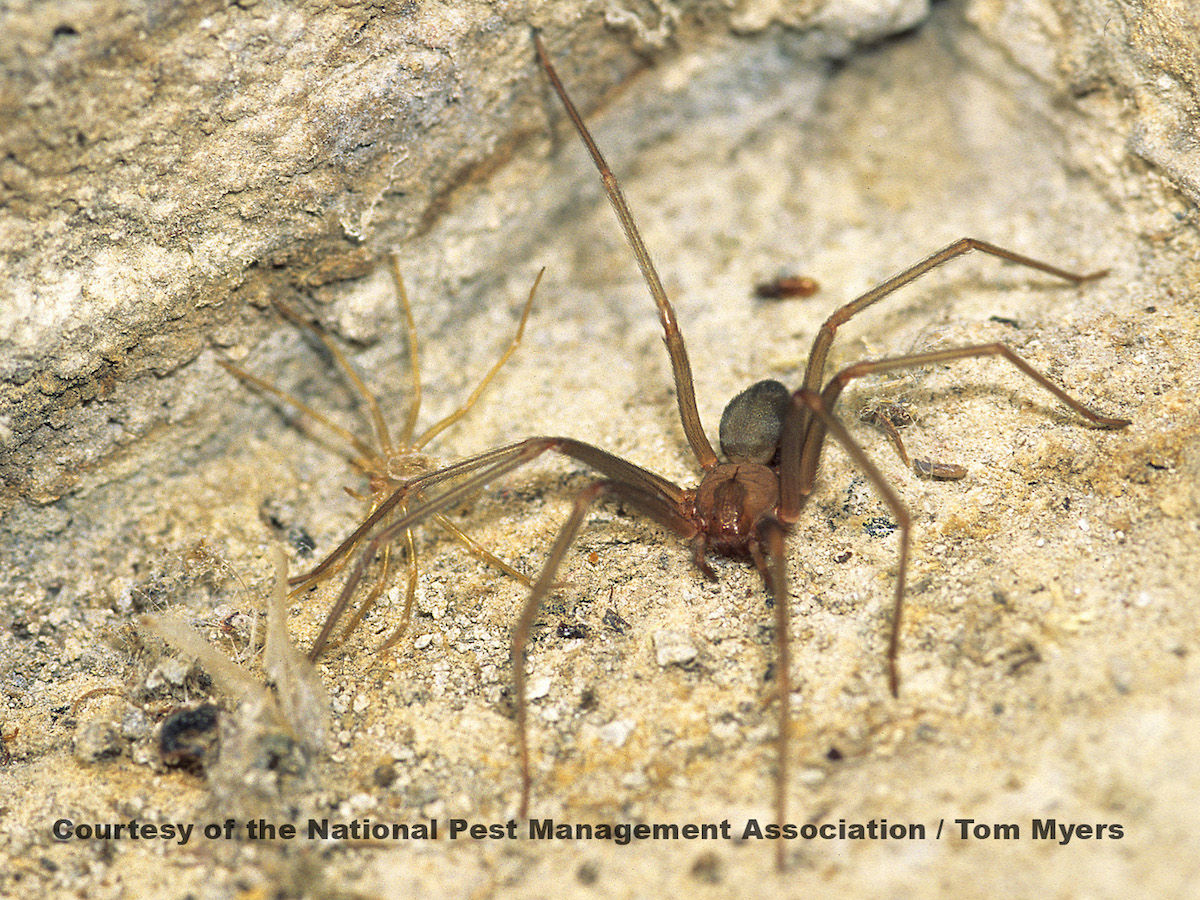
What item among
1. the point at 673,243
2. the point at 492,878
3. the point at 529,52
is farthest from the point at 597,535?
the point at 529,52

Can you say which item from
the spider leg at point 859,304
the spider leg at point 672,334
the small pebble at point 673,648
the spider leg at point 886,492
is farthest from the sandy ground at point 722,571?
the spider leg at point 859,304

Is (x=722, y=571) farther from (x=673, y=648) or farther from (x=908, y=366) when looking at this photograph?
(x=908, y=366)

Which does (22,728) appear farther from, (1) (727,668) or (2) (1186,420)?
(2) (1186,420)

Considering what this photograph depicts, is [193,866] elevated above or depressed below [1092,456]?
below

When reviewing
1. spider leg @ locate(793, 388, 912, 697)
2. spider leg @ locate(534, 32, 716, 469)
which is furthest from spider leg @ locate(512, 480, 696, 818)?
spider leg @ locate(793, 388, 912, 697)

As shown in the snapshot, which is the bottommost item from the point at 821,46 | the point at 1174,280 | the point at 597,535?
the point at 597,535

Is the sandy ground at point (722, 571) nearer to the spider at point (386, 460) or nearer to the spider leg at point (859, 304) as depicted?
the spider at point (386, 460)
